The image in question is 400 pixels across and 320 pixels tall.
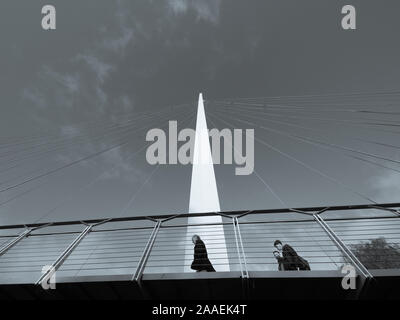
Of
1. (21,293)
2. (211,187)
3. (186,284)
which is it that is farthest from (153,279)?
(211,187)

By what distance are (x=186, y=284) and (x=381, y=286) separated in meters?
1.82

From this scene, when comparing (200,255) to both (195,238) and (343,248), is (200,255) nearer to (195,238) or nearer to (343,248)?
(195,238)

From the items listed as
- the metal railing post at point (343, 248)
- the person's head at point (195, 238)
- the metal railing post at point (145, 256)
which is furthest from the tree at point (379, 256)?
the metal railing post at point (145, 256)

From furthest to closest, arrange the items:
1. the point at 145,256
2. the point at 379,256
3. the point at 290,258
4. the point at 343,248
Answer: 1. the point at 379,256
2. the point at 290,258
3. the point at 145,256
4. the point at 343,248

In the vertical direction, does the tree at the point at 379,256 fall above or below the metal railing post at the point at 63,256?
below

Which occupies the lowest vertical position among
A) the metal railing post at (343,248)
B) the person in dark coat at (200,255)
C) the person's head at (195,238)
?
the person in dark coat at (200,255)

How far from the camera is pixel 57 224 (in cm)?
473

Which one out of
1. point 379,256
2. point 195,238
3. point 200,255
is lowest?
point 379,256

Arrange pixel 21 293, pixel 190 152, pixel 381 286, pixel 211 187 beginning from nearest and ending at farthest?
pixel 381 286, pixel 21 293, pixel 190 152, pixel 211 187

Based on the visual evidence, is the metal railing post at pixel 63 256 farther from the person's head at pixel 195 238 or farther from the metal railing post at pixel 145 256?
the person's head at pixel 195 238

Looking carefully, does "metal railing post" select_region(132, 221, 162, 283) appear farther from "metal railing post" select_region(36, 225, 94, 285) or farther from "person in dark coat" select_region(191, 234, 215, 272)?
"metal railing post" select_region(36, 225, 94, 285)

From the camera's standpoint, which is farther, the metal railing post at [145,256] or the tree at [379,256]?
the tree at [379,256]

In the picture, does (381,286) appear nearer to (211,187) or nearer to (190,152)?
(190,152)

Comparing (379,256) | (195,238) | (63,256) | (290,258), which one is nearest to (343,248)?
(290,258)
